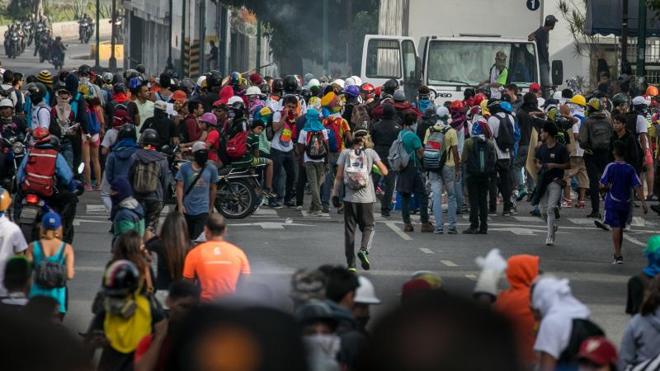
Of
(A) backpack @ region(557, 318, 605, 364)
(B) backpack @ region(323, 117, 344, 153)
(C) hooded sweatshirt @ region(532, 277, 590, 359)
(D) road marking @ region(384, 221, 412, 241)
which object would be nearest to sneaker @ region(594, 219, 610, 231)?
(D) road marking @ region(384, 221, 412, 241)

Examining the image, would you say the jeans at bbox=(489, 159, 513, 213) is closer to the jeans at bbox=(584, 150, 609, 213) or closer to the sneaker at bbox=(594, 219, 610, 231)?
the jeans at bbox=(584, 150, 609, 213)

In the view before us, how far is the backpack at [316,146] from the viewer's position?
22.2 m

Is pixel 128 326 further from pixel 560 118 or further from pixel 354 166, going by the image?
pixel 560 118

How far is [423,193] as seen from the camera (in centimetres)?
2028

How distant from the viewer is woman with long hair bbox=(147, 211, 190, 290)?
10133 millimetres

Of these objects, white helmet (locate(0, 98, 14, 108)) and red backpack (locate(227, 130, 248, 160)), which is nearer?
→ red backpack (locate(227, 130, 248, 160))

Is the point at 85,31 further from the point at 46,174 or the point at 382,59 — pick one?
the point at 46,174

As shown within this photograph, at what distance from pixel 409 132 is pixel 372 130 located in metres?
2.31

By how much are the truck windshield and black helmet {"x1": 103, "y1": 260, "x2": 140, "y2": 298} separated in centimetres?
2670

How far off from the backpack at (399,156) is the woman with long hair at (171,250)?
994 cm

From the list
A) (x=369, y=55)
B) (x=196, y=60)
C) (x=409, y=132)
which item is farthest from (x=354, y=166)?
(x=196, y=60)

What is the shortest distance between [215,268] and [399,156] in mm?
11050

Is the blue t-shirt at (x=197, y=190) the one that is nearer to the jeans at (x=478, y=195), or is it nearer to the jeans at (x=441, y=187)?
the jeans at (x=441, y=187)

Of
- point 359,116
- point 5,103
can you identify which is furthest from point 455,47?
point 5,103
